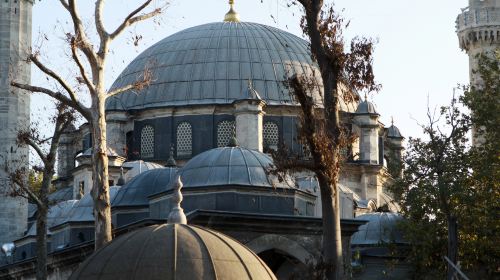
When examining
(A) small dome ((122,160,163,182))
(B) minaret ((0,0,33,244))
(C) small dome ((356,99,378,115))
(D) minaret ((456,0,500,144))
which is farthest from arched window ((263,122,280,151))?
(D) minaret ((456,0,500,144))

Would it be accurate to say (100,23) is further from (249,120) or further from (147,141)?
(147,141)

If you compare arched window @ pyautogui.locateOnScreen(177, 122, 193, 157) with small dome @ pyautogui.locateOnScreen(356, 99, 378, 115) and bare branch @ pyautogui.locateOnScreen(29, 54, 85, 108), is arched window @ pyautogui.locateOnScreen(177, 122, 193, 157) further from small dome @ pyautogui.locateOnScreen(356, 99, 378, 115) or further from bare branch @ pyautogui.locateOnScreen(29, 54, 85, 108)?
bare branch @ pyautogui.locateOnScreen(29, 54, 85, 108)

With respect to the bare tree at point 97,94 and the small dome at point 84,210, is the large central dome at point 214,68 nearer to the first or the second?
the small dome at point 84,210

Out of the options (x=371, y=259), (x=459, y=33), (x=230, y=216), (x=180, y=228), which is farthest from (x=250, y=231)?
(x=459, y=33)

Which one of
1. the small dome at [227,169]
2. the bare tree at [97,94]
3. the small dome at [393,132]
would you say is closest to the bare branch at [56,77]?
the bare tree at [97,94]

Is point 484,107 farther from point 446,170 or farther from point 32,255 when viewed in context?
point 32,255

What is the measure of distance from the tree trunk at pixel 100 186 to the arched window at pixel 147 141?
32060 millimetres

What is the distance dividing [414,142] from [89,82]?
17.1m

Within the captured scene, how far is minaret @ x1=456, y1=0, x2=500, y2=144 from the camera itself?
238 ft

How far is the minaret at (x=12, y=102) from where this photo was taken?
2330 inches

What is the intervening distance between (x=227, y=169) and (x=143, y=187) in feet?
25.8

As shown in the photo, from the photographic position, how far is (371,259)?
48.6 metres

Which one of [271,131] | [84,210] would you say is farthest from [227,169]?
[271,131]

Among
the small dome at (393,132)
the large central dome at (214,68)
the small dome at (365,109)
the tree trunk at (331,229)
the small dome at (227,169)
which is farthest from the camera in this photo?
the small dome at (393,132)
